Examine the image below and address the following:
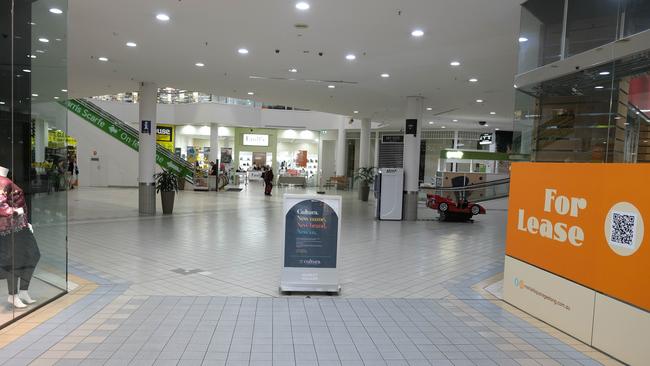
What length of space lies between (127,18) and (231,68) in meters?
3.41

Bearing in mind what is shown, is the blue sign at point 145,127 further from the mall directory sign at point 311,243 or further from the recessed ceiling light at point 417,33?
the mall directory sign at point 311,243

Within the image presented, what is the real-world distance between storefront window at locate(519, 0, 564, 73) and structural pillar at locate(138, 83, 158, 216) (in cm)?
954

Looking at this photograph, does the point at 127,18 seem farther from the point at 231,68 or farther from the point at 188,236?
the point at 188,236

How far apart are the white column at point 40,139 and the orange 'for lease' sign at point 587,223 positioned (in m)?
5.34

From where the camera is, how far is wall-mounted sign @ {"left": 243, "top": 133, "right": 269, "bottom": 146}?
2831cm

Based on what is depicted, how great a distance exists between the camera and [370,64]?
9.12 meters

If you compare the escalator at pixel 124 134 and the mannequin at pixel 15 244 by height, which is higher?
the escalator at pixel 124 134

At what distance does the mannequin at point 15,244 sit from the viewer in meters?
3.96

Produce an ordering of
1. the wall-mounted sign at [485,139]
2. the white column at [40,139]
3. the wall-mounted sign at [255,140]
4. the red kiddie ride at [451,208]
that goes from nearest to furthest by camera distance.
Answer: the white column at [40,139], the red kiddie ride at [451,208], the wall-mounted sign at [485,139], the wall-mounted sign at [255,140]

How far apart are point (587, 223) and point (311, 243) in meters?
2.80

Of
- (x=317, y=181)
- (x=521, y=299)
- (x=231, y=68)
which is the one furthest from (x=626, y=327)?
(x=317, y=181)

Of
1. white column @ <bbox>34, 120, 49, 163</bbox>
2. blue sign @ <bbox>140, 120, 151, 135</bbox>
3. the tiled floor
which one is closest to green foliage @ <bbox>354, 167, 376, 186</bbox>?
blue sign @ <bbox>140, 120, 151, 135</bbox>

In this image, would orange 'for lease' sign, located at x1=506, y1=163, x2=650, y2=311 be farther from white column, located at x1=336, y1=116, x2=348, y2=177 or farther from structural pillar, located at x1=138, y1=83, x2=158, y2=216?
white column, located at x1=336, y1=116, x2=348, y2=177

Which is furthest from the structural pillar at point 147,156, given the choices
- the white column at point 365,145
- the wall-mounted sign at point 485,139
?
the wall-mounted sign at point 485,139
